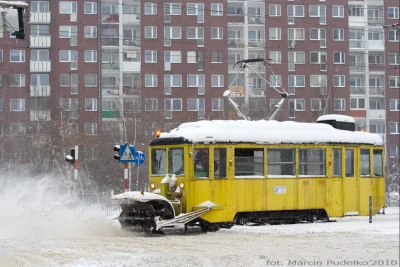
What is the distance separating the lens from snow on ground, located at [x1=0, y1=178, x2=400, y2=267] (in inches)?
574

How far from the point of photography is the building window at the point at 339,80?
80.9 m

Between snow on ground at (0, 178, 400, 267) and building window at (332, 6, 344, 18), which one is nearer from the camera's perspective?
snow on ground at (0, 178, 400, 267)

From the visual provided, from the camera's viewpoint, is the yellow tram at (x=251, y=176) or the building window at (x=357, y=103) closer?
the yellow tram at (x=251, y=176)

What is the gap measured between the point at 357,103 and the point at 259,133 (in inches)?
2432

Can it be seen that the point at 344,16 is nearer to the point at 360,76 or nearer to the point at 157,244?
the point at 360,76

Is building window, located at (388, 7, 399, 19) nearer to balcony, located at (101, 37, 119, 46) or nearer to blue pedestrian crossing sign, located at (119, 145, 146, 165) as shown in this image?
balcony, located at (101, 37, 119, 46)

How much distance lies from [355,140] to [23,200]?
12185mm

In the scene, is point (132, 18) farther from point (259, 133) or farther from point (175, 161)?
point (175, 161)

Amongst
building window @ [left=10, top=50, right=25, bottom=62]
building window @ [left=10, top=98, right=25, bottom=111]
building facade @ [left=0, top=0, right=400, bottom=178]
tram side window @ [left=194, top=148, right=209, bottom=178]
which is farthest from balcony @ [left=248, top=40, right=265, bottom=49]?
tram side window @ [left=194, top=148, right=209, bottom=178]

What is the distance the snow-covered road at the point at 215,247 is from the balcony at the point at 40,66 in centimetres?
5527

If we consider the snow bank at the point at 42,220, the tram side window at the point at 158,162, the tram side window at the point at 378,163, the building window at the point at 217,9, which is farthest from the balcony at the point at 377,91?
the tram side window at the point at 158,162

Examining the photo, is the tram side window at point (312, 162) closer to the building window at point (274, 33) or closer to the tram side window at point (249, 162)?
the tram side window at point (249, 162)

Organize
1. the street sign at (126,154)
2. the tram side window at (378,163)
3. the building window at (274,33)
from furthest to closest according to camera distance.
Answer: the building window at (274,33) < the tram side window at (378,163) < the street sign at (126,154)

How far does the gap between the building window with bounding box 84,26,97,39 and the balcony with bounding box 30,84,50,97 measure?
238 inches
